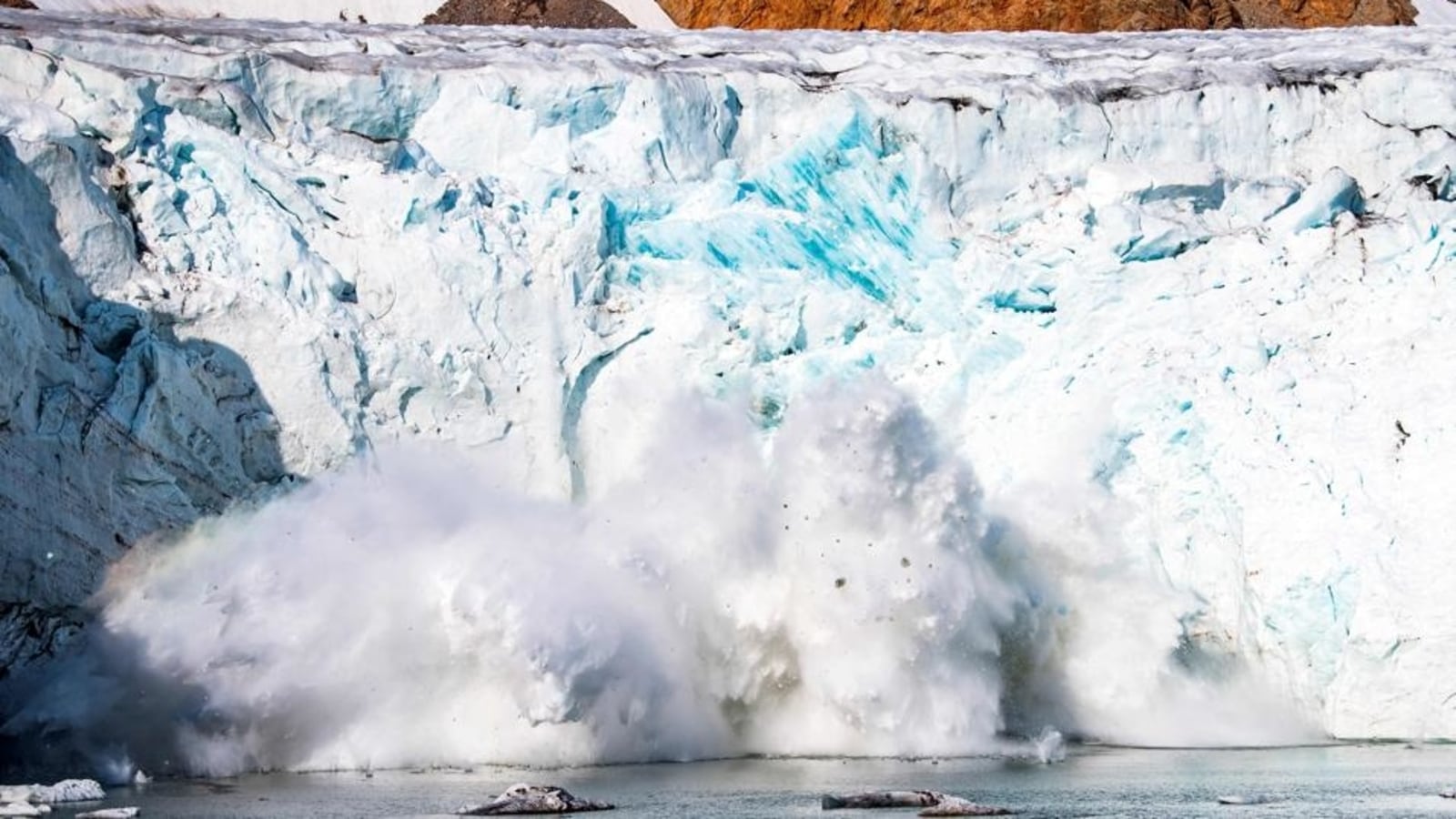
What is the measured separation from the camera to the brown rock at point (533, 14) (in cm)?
3462

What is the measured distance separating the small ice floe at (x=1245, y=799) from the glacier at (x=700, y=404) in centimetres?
360

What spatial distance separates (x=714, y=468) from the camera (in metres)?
20.7

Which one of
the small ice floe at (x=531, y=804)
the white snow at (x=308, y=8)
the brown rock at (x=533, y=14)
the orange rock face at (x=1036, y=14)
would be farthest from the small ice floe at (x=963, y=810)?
the brown rock at (x=533, y=14)

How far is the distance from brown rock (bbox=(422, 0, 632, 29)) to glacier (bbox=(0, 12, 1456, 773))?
11.0 meters

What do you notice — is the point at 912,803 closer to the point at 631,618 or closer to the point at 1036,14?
the point at 631,618

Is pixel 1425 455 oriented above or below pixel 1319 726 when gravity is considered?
above

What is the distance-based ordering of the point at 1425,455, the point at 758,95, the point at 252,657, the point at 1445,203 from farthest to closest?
the point at 758,95 → the point at 1445,203 → the point at 1425,455 → the point at 252,657

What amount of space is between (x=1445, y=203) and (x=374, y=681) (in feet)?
34.1

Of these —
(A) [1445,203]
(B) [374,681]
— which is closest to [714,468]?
(B) [374,681]

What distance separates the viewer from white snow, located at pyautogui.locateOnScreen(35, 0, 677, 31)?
32.1 meters

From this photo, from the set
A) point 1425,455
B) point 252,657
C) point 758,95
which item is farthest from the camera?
point 758,95

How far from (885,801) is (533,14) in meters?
21.1

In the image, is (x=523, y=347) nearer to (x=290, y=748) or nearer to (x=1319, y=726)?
(x=290, y=748)

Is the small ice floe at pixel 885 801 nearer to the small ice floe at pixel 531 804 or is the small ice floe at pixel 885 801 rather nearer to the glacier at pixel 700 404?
the small ice floe at pixel 531 804
